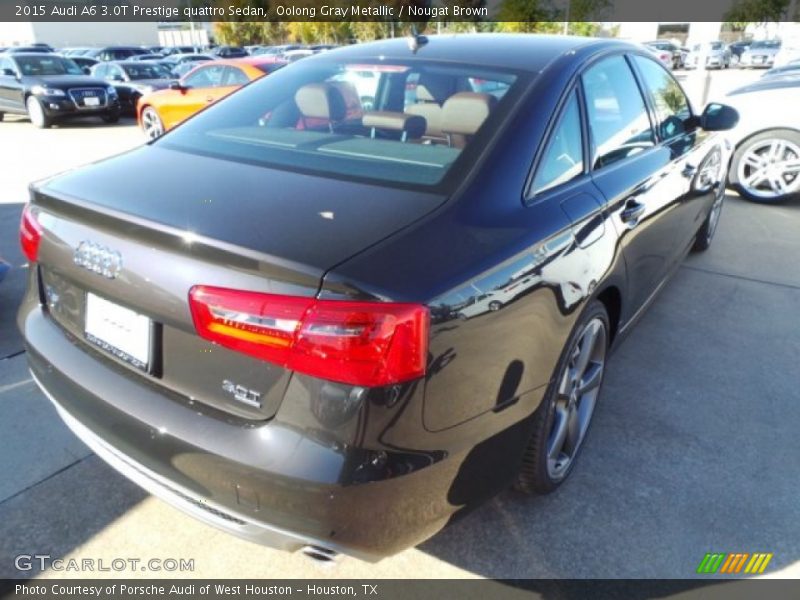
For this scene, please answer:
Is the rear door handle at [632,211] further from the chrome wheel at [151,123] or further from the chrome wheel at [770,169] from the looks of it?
the chrome wheel at [151,123]

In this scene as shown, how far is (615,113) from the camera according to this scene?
2.71m

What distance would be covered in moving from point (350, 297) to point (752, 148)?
666 centimetres

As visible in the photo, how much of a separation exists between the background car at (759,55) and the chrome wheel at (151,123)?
103 ft

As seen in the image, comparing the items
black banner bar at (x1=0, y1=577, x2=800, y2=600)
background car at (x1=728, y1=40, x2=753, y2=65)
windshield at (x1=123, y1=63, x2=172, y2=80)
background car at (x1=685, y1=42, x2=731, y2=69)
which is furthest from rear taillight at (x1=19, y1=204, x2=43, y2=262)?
background car at (x1=728, y1=40, x2=753, y2=65)

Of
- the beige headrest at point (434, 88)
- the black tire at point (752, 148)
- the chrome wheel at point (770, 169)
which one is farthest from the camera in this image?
the chrome wheel at point (770, 169)

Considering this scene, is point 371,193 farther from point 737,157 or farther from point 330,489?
point 737,157

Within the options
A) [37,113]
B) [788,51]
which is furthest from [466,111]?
[788,51]

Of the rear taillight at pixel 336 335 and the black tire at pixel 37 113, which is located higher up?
the black tire at pixel 37 113

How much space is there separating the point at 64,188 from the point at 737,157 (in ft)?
22.4

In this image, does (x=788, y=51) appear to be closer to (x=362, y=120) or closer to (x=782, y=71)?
(x=782, y=71)

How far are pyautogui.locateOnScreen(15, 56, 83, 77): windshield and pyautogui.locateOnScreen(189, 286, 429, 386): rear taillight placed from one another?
46.6 ft

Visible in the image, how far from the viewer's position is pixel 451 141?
212cm

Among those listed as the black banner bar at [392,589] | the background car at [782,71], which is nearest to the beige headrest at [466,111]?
the black banner bar at [392,589]

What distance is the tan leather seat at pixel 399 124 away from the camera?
2297 mm
